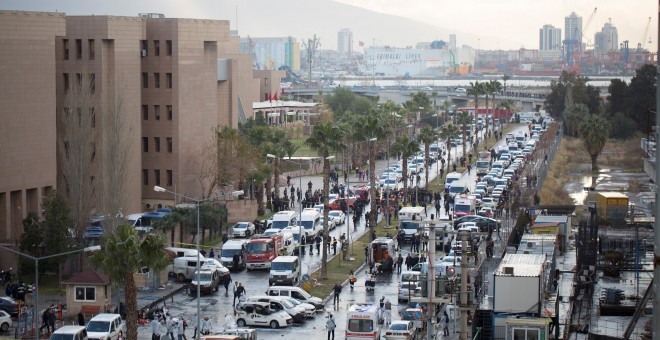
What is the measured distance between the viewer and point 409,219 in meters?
59.5

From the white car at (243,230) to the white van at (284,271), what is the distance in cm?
997

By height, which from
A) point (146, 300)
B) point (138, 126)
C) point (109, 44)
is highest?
point (109, 44)

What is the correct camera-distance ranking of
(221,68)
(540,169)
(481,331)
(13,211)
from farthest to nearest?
(540,169), (221,68), (13,211), (481,331)

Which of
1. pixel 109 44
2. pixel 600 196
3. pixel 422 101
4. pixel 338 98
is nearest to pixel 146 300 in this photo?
pixel 109 44

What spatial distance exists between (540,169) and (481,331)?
48.6 metres

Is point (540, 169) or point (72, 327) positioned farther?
point (540, 169)

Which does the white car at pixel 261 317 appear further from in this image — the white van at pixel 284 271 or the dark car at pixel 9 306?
the dark car at pixel 9 306

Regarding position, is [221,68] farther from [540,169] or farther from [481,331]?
[481,331]

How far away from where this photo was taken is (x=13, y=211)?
2173 inches

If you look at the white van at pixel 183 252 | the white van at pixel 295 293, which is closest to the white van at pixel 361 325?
the white van at pixel 295 293

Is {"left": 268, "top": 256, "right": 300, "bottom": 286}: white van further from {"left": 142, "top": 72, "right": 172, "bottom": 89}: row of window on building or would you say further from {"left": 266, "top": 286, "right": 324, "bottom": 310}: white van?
{"left": 142, "top": 72, "right": 172, "bottom": 89}: row of window on building

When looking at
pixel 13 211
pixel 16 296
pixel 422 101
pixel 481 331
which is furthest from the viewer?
pixel 422 101

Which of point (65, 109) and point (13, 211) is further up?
point (65, 109)

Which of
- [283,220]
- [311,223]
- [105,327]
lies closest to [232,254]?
[283,220]
